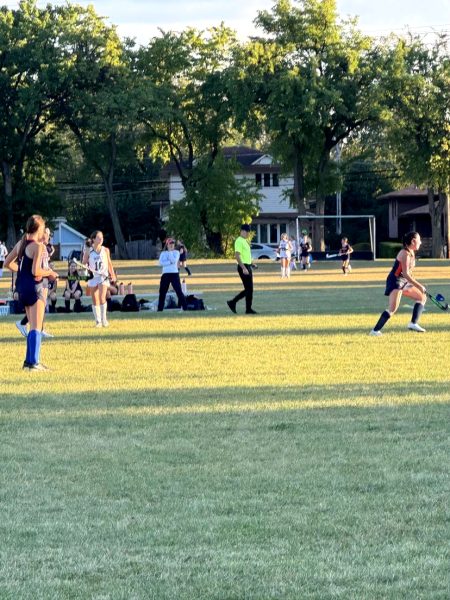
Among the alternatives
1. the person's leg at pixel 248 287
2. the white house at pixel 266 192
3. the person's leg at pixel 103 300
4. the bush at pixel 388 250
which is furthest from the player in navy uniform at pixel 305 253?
the white house at pixel 266 192

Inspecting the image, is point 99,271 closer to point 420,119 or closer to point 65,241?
→ point 420,119

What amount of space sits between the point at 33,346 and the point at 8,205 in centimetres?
6125

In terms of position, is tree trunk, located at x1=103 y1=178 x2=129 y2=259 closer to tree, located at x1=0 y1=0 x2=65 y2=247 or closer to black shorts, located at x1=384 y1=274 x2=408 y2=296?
tree, located at x1=0 y1=0 x2=65 y2=247

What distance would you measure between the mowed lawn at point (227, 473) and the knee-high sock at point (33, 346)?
31 cm

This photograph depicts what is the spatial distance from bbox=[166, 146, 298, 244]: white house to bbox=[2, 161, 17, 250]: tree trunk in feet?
87.0

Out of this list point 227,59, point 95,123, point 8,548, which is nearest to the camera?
point 8,548

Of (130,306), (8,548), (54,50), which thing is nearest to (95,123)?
(54,50)

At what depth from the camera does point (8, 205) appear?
75000 millimetres

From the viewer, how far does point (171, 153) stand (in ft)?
272

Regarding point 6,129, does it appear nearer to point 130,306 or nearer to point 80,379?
point 130,306

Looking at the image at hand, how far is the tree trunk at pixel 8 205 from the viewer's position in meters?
75.1

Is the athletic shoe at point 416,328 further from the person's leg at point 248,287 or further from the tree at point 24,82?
the tree at point 24,82

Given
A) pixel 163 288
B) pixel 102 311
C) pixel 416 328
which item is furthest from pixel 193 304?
pixel 416 328

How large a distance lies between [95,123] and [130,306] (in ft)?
151
